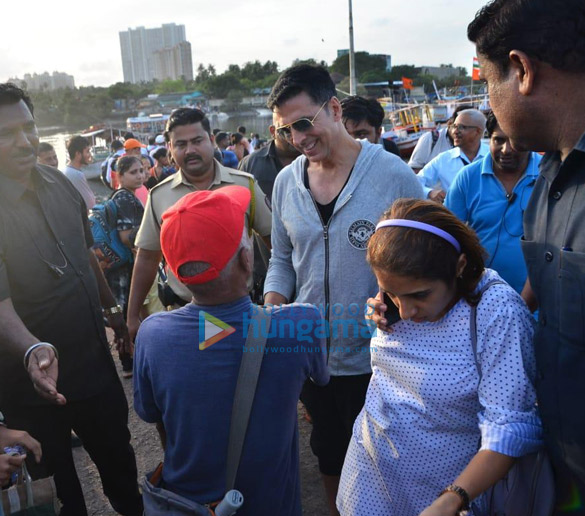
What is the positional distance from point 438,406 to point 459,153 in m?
3.90

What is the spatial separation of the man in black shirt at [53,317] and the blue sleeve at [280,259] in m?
0.99

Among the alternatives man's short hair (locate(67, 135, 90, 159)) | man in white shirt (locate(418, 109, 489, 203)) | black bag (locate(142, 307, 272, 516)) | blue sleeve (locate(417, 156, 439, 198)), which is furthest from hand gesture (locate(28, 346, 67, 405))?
man's short hair (locate(67, 135, 90, 159))

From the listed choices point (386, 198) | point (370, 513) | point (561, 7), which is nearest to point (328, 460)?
point (370, 513)

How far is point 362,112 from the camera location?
16.0 ft

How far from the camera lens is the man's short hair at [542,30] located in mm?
1283

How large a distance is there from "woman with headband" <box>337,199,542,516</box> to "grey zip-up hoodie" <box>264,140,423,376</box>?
64 cm

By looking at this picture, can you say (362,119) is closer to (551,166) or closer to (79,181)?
(551,166)

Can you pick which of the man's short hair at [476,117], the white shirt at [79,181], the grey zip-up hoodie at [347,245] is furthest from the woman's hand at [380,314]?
the white shirt at [79,181]

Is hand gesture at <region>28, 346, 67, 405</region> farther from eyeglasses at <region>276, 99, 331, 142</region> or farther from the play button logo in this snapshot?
eyeglasses at <region>276, 99, 331, 142</region>

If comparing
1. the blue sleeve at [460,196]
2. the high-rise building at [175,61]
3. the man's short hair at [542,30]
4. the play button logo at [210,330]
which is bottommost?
the play button logo at [210,330]

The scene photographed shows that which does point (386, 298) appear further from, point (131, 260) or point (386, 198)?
point (131, 260)

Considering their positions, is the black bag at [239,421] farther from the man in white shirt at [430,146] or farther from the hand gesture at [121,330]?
the man in white shirt at [430,146]

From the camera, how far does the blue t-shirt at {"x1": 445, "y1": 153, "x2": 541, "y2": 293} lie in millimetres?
3139

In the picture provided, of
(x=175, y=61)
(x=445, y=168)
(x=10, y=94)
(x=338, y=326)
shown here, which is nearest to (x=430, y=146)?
(x=445, y=168)
